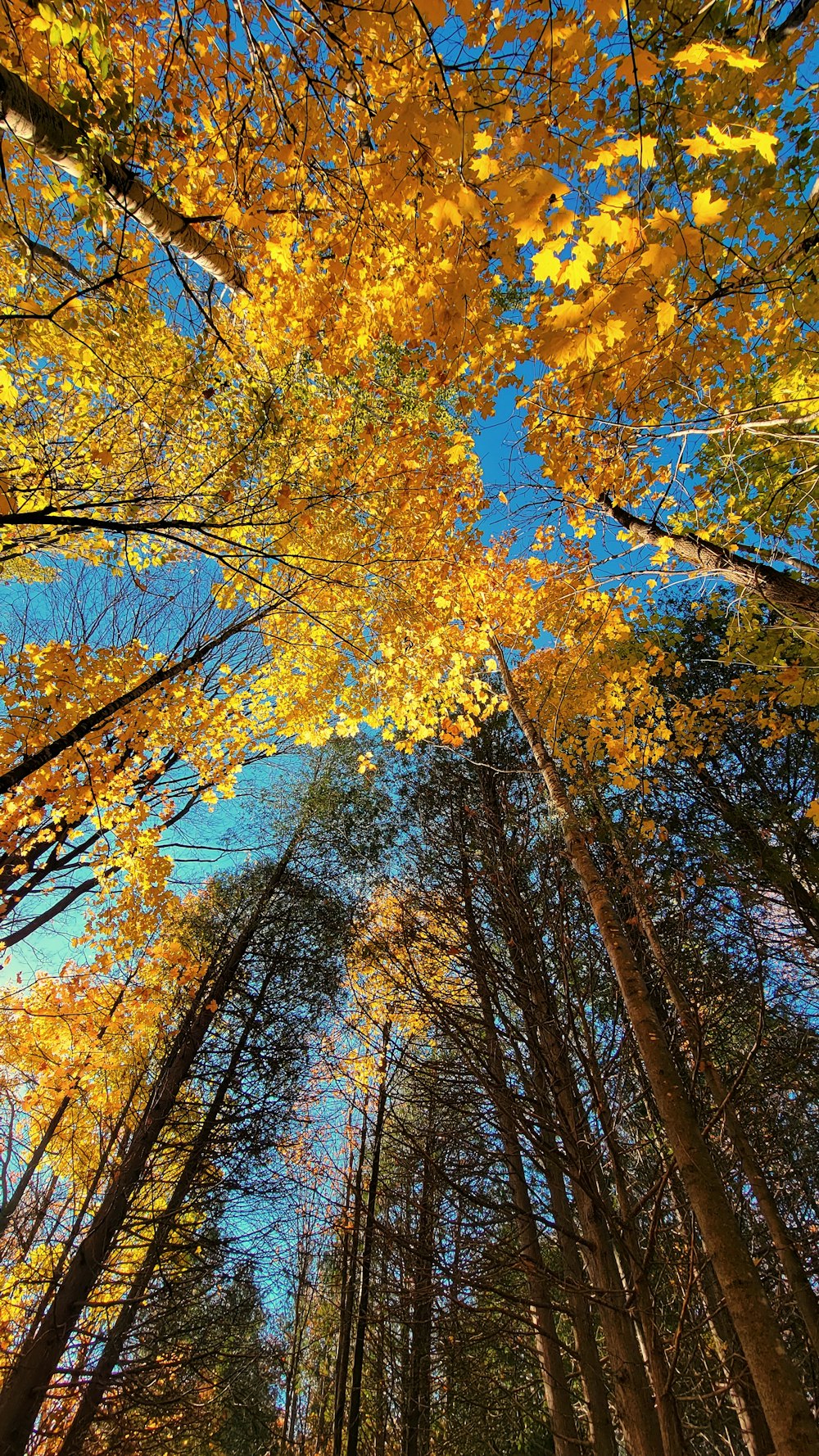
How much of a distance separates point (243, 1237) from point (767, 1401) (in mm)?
5272

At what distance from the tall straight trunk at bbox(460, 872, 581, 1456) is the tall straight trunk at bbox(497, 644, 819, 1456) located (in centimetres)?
70

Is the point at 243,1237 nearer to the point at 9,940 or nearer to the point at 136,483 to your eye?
the point at 9,940

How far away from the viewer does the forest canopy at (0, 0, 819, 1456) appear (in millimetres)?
2186

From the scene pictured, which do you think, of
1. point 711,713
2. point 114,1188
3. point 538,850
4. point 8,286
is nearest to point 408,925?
point 538,850

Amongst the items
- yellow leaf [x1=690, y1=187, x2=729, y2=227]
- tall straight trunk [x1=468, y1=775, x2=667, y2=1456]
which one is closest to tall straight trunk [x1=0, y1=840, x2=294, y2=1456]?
tall straight trunk [x1=468, y1=775, x2=667, y2=1456]

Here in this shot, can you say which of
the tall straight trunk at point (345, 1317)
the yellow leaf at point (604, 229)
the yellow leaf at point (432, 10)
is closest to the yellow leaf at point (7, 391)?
the yellow leaf at point (432, 10)

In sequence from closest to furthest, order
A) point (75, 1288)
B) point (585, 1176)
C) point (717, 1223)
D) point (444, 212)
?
point (444, 212)
point (717, 1223)
point (585, 1176)
point (75, 1288)

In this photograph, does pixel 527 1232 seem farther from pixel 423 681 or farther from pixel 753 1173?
pixel 423 681

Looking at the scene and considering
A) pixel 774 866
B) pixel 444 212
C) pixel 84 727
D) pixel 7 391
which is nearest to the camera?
pixel 444 212

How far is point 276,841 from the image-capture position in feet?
31.7

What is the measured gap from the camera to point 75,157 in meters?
2.17

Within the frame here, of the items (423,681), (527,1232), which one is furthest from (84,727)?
(527,1232)

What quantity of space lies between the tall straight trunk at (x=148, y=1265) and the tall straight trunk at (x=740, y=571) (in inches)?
215

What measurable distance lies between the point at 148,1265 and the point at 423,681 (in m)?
5.05
